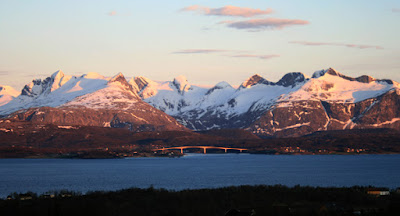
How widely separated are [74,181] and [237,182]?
109 feet

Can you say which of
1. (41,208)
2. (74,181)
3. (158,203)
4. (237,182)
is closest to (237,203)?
(158,203)

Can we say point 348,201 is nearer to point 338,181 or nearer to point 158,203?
point 158,203

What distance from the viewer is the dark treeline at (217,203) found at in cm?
7588

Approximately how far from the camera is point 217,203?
87.5 metres

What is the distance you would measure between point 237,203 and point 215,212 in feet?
35.7

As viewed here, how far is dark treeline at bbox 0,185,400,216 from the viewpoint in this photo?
7588 centimetres

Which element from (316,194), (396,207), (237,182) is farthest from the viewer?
(237,182)

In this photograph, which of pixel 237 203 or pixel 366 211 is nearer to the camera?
pixel 366 211

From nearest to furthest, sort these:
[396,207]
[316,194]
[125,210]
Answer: [396,207] < [125,210] < [316,194]

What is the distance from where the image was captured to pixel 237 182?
136500 mm

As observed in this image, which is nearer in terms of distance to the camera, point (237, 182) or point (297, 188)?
point (297, 188)

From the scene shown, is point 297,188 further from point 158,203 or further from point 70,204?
point 70,204

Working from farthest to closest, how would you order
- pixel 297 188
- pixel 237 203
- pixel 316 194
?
pixel 297 188 < pixel 316 194 < pixel 237 203

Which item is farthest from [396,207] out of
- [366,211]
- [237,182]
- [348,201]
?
[237,182]
